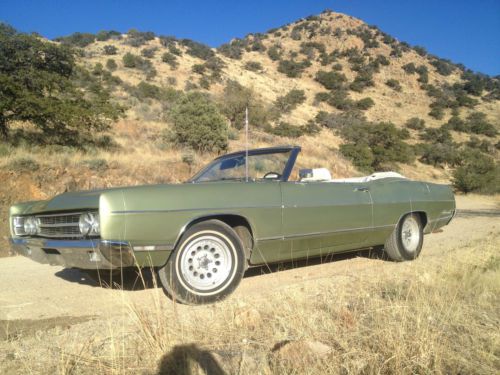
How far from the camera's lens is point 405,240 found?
541 centimetres

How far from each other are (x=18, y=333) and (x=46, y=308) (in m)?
0.67

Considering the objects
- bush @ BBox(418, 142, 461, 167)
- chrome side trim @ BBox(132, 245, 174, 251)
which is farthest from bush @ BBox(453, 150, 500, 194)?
chrome side trim @ BBox(132, 245, 174, 251)

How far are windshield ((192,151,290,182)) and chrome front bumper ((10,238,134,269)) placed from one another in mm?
1681

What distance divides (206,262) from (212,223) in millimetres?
342

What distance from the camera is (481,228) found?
318 inches

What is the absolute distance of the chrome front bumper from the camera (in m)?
3.09

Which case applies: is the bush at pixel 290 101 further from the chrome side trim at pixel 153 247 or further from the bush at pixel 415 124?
the chrome side trim at pixel 153 247

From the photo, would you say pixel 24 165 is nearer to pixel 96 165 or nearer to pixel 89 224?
pixel 96 165

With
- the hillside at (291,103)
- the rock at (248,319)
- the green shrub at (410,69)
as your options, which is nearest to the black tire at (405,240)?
the rock at (248,319)

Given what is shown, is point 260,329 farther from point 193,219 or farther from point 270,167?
point 270,167

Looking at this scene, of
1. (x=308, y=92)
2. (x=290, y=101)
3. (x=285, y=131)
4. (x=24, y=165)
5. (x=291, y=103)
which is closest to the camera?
(x=24, y=165)

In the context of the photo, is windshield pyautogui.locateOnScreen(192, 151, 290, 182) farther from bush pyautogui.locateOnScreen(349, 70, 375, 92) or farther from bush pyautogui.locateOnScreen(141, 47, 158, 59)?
bush pyautogui.locateOnScreen(349, 70, 375, 92)

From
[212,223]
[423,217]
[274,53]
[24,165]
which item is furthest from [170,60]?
[212,223]

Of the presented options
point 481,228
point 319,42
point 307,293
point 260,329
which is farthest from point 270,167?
point 319,42
